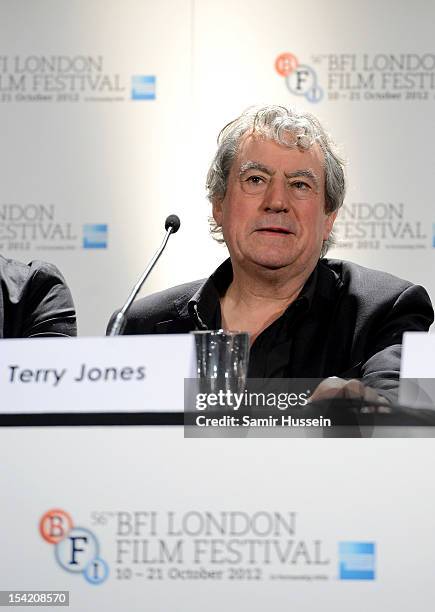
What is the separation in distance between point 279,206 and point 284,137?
15 cm

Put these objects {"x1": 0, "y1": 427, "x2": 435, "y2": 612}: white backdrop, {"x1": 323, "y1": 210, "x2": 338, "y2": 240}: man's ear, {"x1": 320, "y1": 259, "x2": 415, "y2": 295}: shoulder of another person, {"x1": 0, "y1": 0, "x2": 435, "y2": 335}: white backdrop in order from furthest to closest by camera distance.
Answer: {"x1": 0, "y1": 0, "x2": 435, "y2": 335}: white backdrop → {"x1": 323, "y1": 210, "x2": 338, "y2": 240}: man's ear → {"x1": 320, "y1": 259, "x2": 415, "y2": 295}: shoulder of another person → {"x1": 0, "y1": 427, "x2": 435, "y2": 612}: white backdrop

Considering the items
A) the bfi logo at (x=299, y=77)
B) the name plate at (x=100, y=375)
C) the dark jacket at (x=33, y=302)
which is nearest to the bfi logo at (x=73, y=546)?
the name plate at (x=100, y=375)

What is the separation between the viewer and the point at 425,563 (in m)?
1.41

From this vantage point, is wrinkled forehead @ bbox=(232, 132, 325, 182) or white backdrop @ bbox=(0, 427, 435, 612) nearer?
white backdrop @ bbox=(0, 427, 435, 612)

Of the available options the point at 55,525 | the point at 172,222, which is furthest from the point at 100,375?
the point at 172,222

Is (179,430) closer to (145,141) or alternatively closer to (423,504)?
(423,504)

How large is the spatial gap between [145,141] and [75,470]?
2501 mm

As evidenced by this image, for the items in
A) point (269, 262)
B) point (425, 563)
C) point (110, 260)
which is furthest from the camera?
point (110, 260)

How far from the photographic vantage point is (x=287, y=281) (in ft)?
7.72

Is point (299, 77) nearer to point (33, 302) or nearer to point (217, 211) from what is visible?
point (217, 211)

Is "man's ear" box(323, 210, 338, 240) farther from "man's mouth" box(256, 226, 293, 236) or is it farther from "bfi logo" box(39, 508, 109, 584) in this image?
"bfi logo" box(39, 508, 109, 584)

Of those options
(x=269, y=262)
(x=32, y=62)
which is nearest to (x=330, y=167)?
(x=269, y=262)

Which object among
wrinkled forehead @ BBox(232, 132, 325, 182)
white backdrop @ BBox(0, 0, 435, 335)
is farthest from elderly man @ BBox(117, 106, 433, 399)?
Answer: white backdrop @ BBox(0, 0, 435, 335)

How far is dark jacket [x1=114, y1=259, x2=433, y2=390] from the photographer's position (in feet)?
7.01
